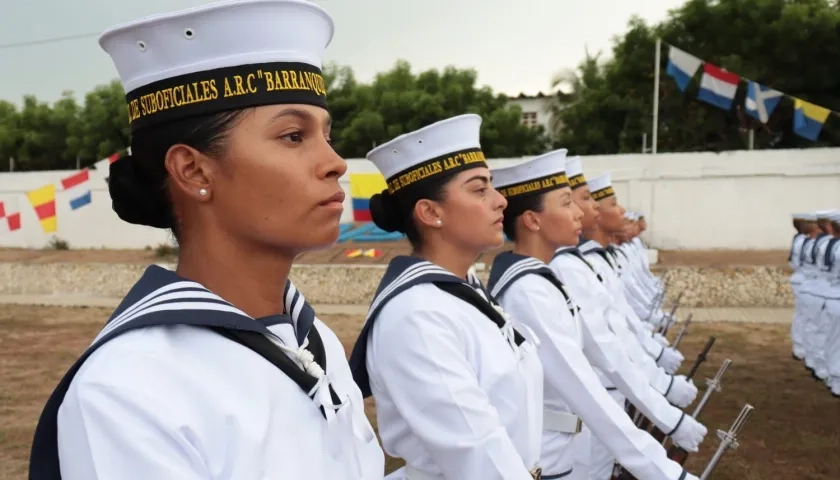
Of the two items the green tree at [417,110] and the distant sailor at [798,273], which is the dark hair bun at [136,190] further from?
the green tree at [417,110]

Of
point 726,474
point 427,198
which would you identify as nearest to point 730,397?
point 726,474

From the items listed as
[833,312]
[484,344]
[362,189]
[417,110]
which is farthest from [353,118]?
[484,344]

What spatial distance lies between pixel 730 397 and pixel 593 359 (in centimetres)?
473

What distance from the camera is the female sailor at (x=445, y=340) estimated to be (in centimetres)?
196

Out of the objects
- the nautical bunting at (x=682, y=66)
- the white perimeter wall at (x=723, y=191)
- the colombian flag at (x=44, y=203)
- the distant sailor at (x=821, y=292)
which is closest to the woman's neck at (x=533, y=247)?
the distant sailor at (x=821, y=292)

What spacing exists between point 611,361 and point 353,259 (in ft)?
44.9

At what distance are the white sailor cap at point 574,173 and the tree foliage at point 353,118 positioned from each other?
57.3 feet

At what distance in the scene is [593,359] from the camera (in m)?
3.35

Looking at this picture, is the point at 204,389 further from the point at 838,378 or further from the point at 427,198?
the point at 838,378

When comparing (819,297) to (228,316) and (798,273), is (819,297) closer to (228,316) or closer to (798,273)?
(798,273)

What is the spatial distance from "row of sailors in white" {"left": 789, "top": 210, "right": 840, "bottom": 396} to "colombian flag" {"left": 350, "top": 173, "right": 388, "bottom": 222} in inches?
332

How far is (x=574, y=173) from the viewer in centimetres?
503

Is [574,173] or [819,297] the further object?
[819,297]

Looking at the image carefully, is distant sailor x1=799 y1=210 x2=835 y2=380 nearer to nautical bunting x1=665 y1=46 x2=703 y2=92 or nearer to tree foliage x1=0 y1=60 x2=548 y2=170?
nautical bunting x1=665 y1=46 x2=703 y2=92
